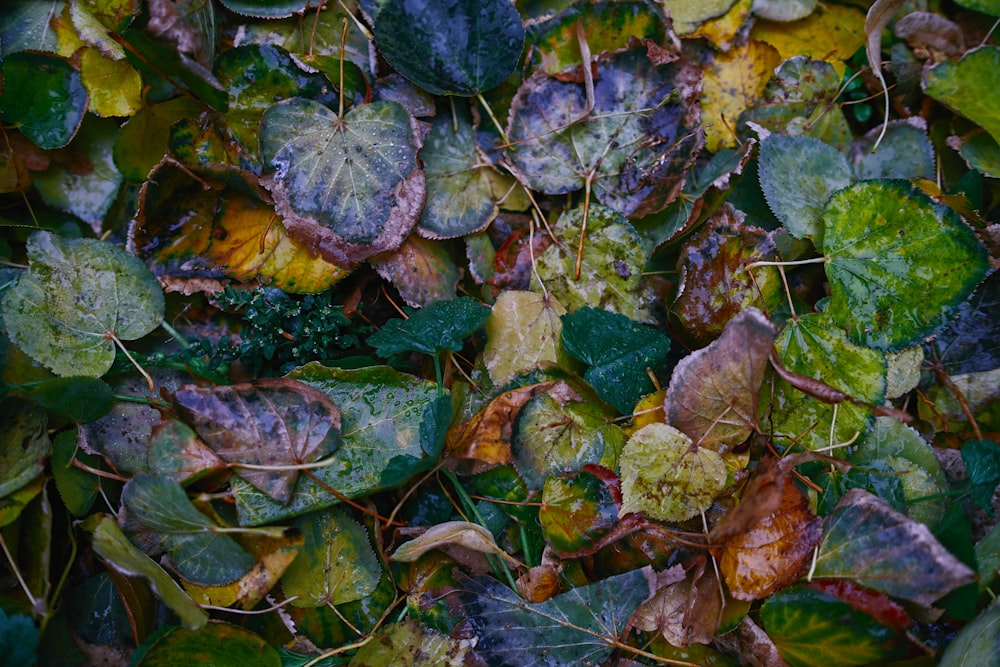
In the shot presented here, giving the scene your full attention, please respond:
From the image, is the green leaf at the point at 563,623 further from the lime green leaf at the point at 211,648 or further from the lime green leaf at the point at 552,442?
the lime green leaf at the point at 211,648

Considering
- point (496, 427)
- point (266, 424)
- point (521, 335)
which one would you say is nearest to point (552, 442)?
point (496, 427)

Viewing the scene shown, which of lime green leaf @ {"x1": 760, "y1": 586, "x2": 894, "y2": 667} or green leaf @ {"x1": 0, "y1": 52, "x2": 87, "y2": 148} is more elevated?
green leaf @ {"x1": 0, "y1": 52, "x2": 87, "y2": 148}

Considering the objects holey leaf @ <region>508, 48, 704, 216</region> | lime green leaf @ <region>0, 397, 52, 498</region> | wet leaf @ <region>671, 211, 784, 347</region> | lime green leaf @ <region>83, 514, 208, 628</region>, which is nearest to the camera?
lime green leaf @ <region>83, 514, 208, 628</region>

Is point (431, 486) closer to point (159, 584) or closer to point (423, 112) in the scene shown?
point (159, 584)

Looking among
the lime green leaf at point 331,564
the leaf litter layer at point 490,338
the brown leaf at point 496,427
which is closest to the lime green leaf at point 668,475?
the leaf litter layer at point 490,338

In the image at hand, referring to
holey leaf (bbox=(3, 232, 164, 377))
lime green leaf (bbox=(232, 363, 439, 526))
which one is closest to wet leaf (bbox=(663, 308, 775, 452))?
lime green leaf (bbox=(232, 363, 439, 526))

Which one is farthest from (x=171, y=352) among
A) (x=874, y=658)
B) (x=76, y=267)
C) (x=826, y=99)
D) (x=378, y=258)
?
(x=826, y=99)

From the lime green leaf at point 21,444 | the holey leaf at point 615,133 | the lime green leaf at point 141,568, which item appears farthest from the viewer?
the holey leaf at point 615,133

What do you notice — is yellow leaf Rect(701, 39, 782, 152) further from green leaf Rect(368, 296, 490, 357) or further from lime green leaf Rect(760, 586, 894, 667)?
lime green leaf Rect(760, 586, 894, 667)
